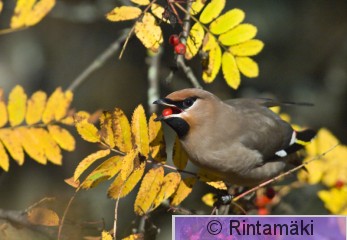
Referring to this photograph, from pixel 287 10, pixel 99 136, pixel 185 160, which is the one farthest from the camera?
pixel 287 10

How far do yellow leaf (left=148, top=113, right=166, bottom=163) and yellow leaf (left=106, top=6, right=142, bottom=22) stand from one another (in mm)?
319

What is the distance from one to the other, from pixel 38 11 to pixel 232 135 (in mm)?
696

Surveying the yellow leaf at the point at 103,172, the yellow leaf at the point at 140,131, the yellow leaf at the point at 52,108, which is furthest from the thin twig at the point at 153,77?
the yellow leaf at the point at 103,172

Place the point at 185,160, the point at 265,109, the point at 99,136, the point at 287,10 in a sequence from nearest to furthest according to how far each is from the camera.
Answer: the point at 99,136, the point at 185,160, the point at 265,109, the point at 287,10

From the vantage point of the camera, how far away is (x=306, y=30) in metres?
4.40

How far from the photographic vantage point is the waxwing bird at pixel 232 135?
270 cm

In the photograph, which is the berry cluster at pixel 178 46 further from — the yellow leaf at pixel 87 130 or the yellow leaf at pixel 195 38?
the yellow leaf at pixel 87 130

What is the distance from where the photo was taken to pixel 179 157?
277 centimetres

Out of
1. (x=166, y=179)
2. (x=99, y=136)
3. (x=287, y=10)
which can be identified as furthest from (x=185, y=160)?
(x=287, y=10)

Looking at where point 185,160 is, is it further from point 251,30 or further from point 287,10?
point 287,10

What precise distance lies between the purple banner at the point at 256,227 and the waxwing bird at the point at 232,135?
201 mm

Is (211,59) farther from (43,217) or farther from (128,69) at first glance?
(128,69)

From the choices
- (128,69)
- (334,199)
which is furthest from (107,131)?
(128,69)

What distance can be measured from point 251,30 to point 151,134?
1.61ft
